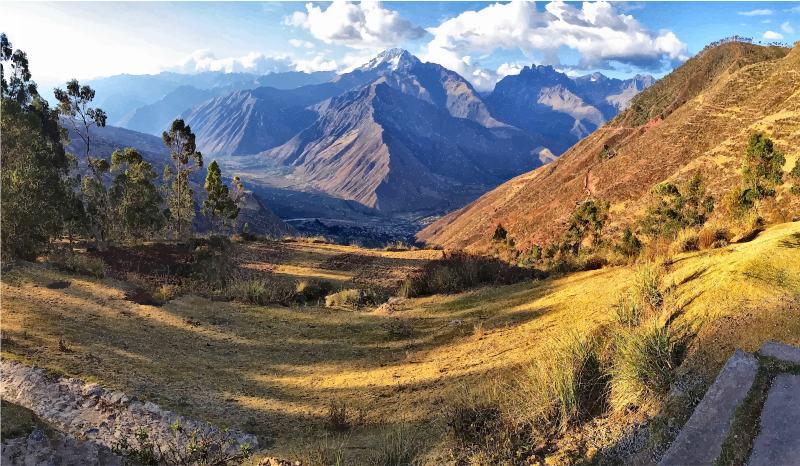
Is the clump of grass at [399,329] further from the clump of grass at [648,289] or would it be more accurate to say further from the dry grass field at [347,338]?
the clump of grass at [648,289]

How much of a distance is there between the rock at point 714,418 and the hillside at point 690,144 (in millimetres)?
35088

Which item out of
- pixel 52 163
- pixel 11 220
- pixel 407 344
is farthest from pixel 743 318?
pixel 52 163

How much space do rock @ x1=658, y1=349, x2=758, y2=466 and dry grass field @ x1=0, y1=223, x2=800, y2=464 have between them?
296 mm

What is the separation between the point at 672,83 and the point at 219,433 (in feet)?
343

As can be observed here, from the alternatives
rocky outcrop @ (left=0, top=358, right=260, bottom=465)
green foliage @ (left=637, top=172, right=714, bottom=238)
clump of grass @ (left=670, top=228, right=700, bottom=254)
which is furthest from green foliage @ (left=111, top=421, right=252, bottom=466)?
green foliage @ (left=637, top=172, right=714, bottom=238)

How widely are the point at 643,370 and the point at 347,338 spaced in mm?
6621

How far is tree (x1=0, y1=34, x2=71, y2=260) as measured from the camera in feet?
43.5

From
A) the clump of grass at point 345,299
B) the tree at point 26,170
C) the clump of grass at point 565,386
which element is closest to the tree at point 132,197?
the tree at point 26,170

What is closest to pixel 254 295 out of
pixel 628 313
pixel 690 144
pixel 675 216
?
pixel 628 313

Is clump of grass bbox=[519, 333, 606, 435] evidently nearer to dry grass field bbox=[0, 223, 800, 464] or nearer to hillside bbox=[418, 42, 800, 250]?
dry grass field bbox=[0, 223, 800, 464]

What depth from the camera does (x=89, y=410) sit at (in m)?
4.90

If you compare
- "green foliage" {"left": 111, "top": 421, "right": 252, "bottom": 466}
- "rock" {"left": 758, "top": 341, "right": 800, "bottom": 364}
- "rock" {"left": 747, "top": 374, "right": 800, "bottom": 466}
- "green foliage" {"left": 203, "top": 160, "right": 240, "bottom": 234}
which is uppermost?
"green foliage" {"left": 203, "top": 160, "right": 240, "bottom": 234}

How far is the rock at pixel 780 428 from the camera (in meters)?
2.85

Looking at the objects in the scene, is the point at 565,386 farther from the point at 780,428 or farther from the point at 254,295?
the point at 254,295
